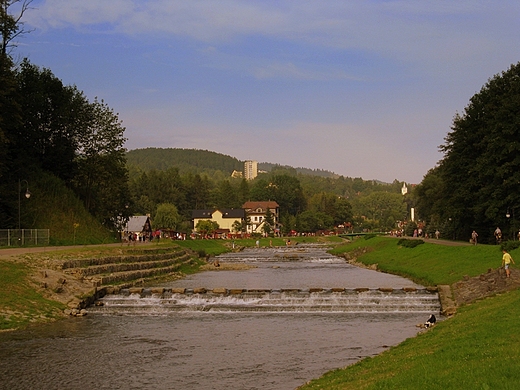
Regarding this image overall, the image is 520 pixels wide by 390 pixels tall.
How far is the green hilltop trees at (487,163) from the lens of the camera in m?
64.1

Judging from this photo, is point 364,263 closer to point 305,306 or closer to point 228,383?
point 305,306

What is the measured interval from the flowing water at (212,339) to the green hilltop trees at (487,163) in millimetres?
28858

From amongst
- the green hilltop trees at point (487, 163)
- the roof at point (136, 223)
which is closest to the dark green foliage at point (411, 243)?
the green hilltop trees at point (487, 163)

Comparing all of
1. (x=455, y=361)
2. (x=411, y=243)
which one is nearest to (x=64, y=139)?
(x=411, y=243)

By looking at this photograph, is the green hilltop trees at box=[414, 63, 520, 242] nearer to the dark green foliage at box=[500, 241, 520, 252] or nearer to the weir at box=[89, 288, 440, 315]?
the dark green foliage at box=[500, 241, 520, 252]

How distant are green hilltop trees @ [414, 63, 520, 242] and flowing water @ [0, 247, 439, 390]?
28.9m

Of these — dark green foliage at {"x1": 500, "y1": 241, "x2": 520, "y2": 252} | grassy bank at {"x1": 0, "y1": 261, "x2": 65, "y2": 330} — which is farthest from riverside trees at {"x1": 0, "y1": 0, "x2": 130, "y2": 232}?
dark green foliage at {"x1": 500, "y1": 241, "x2": 520, "y2": 252}

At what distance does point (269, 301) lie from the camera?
40156 millimetres

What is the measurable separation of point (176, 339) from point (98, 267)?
69.3 feet

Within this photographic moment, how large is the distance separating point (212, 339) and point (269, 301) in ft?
39.0

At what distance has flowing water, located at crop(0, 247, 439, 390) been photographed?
2162 centimetres

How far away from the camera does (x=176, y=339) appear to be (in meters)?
28.7

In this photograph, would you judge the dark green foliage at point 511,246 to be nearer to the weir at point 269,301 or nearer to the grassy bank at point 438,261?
the grassy bank at point 438,261

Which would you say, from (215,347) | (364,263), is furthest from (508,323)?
(364,263)
